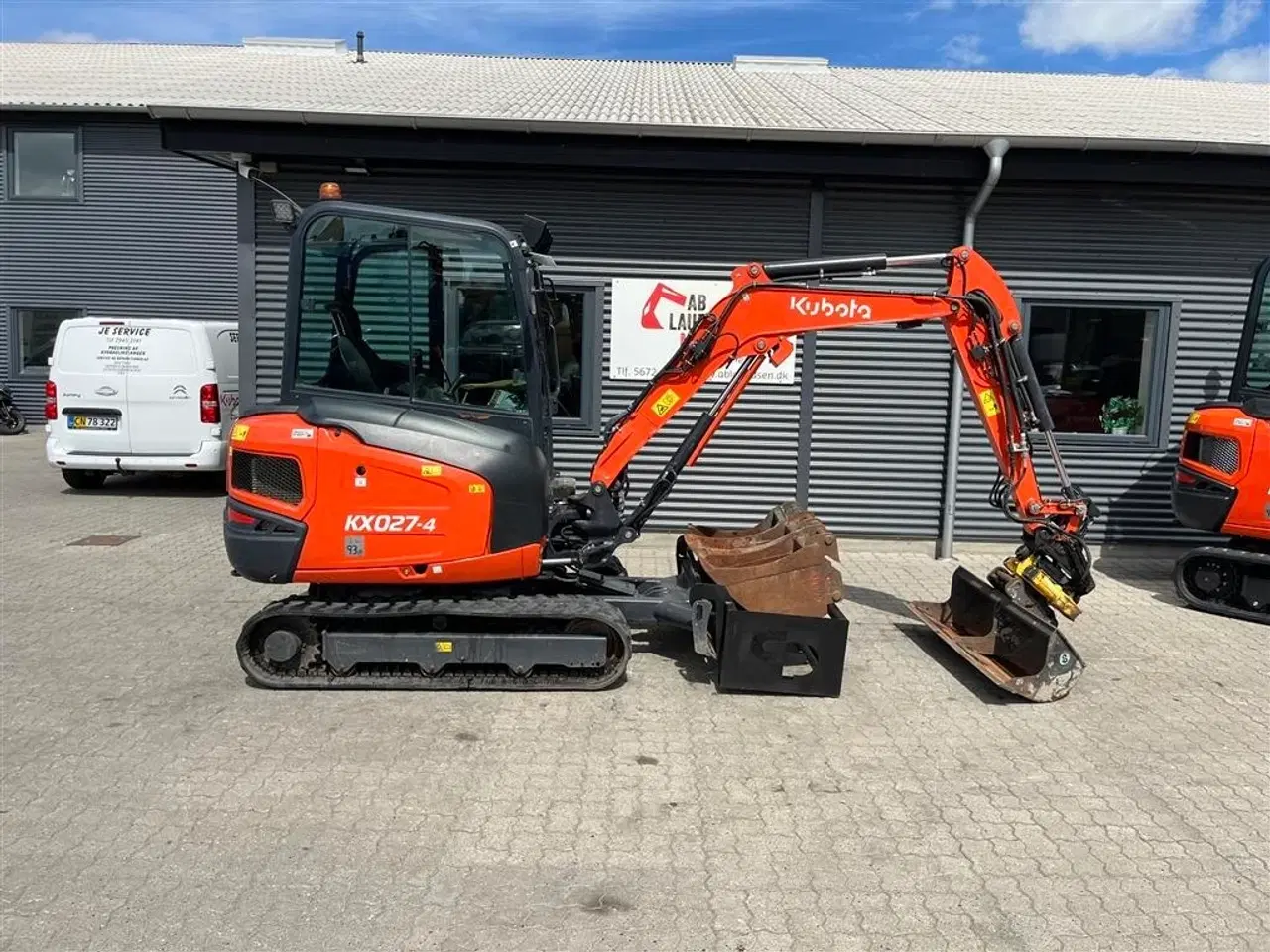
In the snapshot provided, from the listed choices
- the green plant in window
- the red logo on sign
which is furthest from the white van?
the green plant in window

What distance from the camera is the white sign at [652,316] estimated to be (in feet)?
29.6

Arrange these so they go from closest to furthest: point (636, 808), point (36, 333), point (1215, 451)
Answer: point (636, 808) → point (1215, 451) → point (36, 333)

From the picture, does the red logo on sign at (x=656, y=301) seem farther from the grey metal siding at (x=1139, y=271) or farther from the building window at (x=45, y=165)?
the building window at (x=45, y=165)

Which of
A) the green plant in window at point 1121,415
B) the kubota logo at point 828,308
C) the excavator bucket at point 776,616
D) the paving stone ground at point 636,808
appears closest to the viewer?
the paving stone ground at point 636,808

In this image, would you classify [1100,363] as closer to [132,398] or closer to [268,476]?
[268,476]

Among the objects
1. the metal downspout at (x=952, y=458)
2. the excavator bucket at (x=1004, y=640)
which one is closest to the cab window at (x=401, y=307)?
the excavator bucket at (x=1004, y=640)

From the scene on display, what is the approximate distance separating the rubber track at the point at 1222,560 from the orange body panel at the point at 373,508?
219 inches

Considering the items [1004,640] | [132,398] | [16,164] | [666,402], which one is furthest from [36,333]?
[1004,640]

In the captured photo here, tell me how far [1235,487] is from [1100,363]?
238 cm

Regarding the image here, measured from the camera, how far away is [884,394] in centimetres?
919

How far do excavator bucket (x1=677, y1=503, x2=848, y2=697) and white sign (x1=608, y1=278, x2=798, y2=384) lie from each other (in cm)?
335

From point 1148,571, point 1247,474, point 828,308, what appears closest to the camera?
point 828,308

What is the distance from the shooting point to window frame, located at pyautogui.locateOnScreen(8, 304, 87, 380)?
61.1 feet

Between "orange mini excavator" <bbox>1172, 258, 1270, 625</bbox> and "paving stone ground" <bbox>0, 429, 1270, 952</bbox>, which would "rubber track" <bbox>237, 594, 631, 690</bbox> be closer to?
"paving stone ground" <bbox>0, 429, 1270, 952</bbox>
